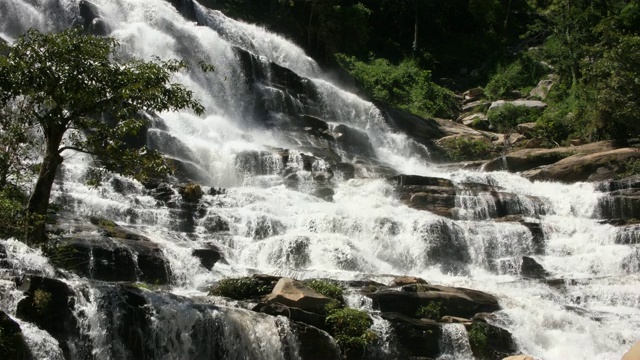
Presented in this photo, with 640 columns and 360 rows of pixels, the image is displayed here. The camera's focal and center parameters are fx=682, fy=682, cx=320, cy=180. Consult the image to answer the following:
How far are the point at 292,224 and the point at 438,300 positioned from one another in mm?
7869

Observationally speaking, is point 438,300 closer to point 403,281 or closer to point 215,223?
point 403,281

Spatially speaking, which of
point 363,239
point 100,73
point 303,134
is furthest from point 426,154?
point 100,73

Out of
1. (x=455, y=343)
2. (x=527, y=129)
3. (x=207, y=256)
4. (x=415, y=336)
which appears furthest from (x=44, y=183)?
(x=527, y=129)

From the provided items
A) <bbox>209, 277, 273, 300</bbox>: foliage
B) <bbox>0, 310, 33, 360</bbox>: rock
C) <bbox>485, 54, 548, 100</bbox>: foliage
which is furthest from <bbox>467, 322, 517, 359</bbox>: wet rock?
<bbox>485, 54, 548, 100</bbox>: foliage

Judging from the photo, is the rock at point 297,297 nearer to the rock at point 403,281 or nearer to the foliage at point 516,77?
the rock at point 403,281

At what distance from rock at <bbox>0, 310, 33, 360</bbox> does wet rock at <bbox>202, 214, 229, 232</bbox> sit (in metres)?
11.9

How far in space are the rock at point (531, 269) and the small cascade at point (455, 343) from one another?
24.2 feet

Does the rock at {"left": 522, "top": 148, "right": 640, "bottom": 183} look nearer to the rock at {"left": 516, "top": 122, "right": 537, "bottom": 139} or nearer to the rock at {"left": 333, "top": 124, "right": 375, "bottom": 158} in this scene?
the rock at {"left": 516, "top": 122, "right": 537, "bottom": 139}

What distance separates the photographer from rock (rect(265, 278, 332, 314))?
46.8 ft

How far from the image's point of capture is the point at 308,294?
14.6 metres

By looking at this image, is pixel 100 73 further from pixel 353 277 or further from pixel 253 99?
pixel 253 99

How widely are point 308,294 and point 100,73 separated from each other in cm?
631

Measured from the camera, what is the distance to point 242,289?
1537 centimetres

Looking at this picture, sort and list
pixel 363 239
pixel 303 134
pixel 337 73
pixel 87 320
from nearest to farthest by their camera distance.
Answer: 1. pixel 87 320
2. pixel 363 239
3. pixel 303 134
4. pixel 337 73
